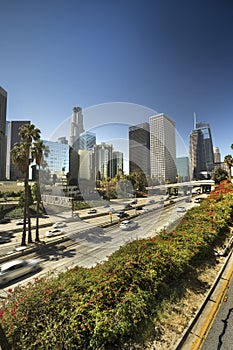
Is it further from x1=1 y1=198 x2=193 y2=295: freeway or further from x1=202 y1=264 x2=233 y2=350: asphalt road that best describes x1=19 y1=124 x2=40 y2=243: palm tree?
x1=202 y1=264 x2=233 y2=350: asphalt road

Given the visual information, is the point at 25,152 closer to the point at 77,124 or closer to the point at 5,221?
the point at 77,124

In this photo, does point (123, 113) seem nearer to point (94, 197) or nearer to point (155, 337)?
point (155, 337)

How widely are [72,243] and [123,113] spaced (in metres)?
14.4

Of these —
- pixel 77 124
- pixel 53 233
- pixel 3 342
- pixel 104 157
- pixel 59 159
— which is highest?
pixel 77 124

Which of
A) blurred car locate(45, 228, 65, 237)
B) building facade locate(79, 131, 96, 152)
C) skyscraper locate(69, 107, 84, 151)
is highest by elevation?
skyscraper locate(69, 107, 84, 151)

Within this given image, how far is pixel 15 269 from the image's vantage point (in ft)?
38.7

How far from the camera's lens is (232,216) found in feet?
45.3

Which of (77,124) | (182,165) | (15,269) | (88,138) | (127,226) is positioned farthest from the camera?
(182,165)

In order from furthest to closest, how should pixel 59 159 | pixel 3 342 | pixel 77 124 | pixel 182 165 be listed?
pixel 182 165 < pixel 59 159 < pixel 77 124 < pixel 3 342

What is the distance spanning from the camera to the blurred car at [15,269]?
36.8 ft

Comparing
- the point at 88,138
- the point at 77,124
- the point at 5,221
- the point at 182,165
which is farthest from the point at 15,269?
the point at 182,165

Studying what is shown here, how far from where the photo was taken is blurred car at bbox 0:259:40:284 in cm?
1121

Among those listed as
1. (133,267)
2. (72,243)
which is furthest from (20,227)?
(133,267)

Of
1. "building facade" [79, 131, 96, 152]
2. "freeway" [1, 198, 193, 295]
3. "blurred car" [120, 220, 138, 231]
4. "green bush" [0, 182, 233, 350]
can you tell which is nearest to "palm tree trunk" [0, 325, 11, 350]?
"green bush" [0, 182, 233, 350]
